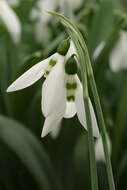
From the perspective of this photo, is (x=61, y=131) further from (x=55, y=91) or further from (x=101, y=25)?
(x=55, y=91)

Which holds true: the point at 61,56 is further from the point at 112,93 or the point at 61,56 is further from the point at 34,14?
the point at 34,14

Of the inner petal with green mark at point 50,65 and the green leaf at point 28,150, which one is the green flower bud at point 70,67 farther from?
the green leaf at point 28,150

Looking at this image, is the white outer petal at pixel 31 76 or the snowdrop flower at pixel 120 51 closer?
the white outer petal at pixel 31 76

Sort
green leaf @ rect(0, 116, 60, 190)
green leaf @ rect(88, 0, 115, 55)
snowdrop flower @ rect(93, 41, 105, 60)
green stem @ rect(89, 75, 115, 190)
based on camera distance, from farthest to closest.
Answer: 1. green leaf @ rect(88, 0, 115, 55)
2. snowdrop flower @ rect(93, 41, 105, 60)
3. green leaf @ rect(0, 116, 60, 190)
4. green stem @ rect(89, 75, 115, 190)

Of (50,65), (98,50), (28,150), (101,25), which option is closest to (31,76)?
(50,65)

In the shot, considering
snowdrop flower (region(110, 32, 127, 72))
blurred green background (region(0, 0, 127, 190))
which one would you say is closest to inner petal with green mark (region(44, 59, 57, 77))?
blurred green background (region(0, 0, 127, 190))

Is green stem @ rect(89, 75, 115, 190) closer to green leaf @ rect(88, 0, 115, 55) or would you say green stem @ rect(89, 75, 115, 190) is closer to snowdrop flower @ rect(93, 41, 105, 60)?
snowdrop flower @ rect(93, 41, 105, 60)

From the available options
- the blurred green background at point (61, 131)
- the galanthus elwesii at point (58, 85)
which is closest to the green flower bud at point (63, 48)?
the galanthus elwesii at point (58, 85)

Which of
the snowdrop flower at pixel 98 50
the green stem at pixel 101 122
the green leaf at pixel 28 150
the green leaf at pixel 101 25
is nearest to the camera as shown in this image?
the green stem at pixel 101 122
